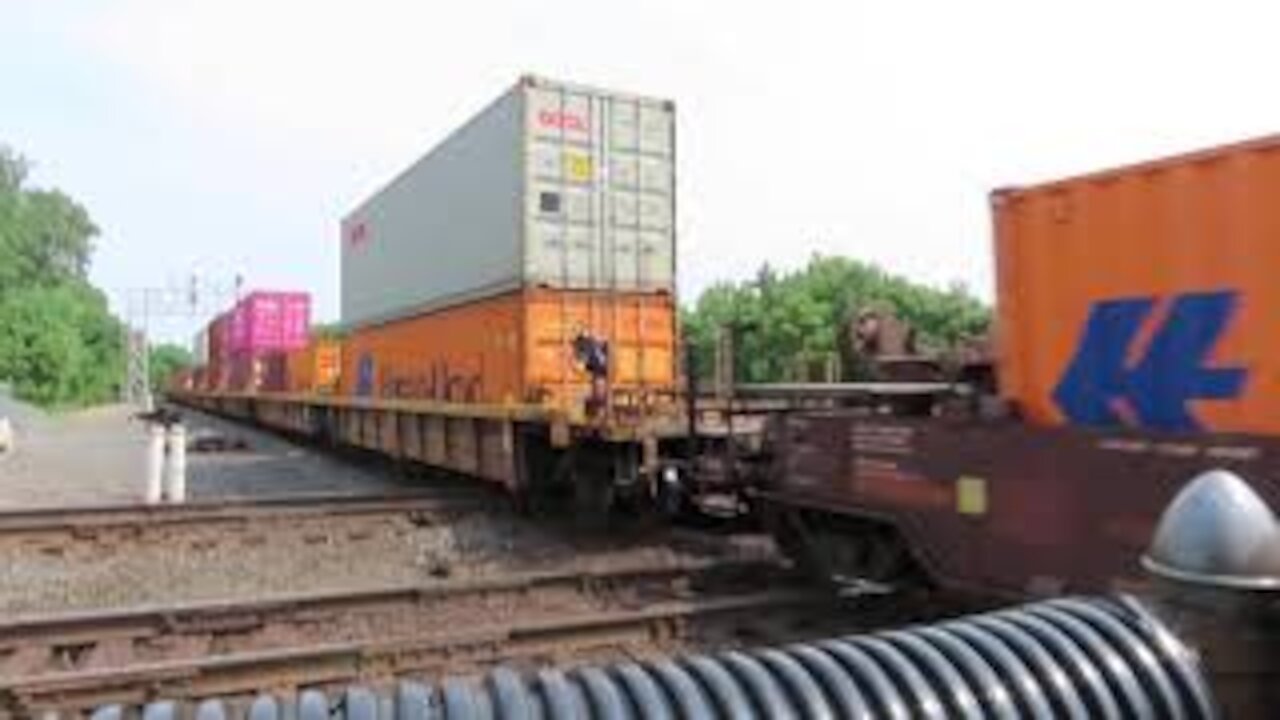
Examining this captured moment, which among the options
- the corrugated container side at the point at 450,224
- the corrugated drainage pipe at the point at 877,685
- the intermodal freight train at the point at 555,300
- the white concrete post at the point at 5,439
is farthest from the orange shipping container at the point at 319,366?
the corrugated drainage pipe at the point at 877,685

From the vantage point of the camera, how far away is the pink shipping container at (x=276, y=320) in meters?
38.8

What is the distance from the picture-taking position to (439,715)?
287 centimetres

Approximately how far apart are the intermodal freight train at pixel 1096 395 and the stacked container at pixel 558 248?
5.31 m

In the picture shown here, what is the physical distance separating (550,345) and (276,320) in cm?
2516

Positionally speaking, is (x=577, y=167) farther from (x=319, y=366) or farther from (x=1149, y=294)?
(x=319, y=366)

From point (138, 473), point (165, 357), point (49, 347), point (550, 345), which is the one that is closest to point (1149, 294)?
point (550, 345)

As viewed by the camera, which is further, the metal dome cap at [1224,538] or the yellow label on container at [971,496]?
the yellow label on container at [971,496]

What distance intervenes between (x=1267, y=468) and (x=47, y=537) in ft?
37.9

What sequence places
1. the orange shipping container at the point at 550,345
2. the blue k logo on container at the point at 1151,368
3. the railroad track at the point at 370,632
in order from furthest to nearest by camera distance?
the orange shipping container at the point at 550,345 < the railroad track at the point at 370,632 < the blue k logo on container at the point at 1151,368

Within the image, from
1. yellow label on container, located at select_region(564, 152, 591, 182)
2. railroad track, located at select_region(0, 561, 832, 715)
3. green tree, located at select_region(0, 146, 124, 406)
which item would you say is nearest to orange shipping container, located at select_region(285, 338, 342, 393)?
yellow label on container, located at select_region(564, 152, 591, 182)

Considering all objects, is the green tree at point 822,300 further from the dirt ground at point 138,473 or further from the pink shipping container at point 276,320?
the dirt ground at point 138,473

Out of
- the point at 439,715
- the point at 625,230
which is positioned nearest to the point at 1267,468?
the point at 439,715

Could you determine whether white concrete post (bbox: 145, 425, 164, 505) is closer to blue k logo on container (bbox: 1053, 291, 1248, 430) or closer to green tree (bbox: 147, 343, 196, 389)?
blue k logo on container (bbox: 1053, 291, 1248, 430)

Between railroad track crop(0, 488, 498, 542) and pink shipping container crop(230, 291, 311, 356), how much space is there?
22.9m
